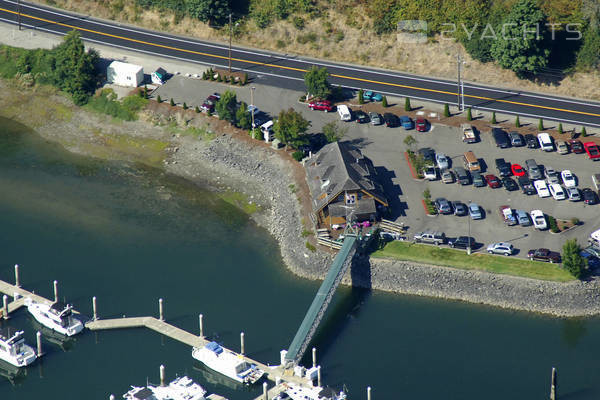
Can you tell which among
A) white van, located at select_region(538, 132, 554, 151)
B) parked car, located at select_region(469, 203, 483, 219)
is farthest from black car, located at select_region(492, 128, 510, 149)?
parked car, located at select_region(469, 203, 483, 219)

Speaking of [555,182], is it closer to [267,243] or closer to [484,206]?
[484,206]

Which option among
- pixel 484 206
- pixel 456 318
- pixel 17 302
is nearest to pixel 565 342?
pixel 456 318

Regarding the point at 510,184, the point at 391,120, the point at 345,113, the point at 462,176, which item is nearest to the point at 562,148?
the point at 510,184

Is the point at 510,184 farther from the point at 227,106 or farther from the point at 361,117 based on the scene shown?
the point at 227,106

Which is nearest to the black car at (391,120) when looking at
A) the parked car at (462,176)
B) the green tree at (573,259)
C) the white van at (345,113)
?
the white van at (345,113)

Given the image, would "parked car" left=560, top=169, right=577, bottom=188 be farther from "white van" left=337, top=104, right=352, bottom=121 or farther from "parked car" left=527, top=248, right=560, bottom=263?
"white van" left=337, top=104, right=352, bottom=121
